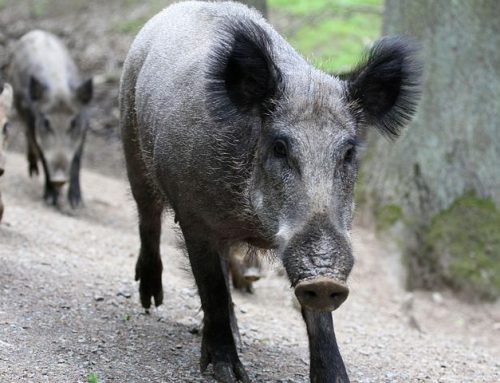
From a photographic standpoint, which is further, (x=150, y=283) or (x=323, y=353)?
(x=150, y=283)

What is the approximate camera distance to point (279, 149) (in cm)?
488

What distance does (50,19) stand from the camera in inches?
819

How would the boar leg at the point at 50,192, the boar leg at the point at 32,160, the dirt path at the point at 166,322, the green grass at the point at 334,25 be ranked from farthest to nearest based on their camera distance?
the green grass at the point at 334,25
the boar leg at the point at 32,160
the boar leg at the point at 50,192
the dirt path at the point at 166,322

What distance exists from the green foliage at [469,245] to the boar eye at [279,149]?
17.6 ft

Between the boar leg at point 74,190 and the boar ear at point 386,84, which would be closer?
the boar ear at point 386,84

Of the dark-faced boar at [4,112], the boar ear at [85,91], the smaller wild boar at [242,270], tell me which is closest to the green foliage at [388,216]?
the smaller wild boar at [242,270]

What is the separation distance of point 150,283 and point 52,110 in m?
6.38

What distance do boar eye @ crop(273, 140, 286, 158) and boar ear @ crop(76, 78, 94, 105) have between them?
8.31 meters

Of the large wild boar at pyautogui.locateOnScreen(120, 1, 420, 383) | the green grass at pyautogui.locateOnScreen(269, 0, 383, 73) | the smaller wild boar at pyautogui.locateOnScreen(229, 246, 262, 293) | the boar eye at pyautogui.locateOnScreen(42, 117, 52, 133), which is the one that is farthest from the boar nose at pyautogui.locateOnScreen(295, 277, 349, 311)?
the green grass at pyautogui.locateOnScreen(269, 0, 383, 73)

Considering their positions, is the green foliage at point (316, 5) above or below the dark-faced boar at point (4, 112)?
above

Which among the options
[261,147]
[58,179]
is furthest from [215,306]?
[58,179]

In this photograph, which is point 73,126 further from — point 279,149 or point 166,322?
point 279,149

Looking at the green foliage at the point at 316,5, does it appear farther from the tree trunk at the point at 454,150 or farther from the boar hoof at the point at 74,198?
the tree trunk at the point at 454,150

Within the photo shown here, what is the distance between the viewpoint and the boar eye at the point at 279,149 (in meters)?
4.84
